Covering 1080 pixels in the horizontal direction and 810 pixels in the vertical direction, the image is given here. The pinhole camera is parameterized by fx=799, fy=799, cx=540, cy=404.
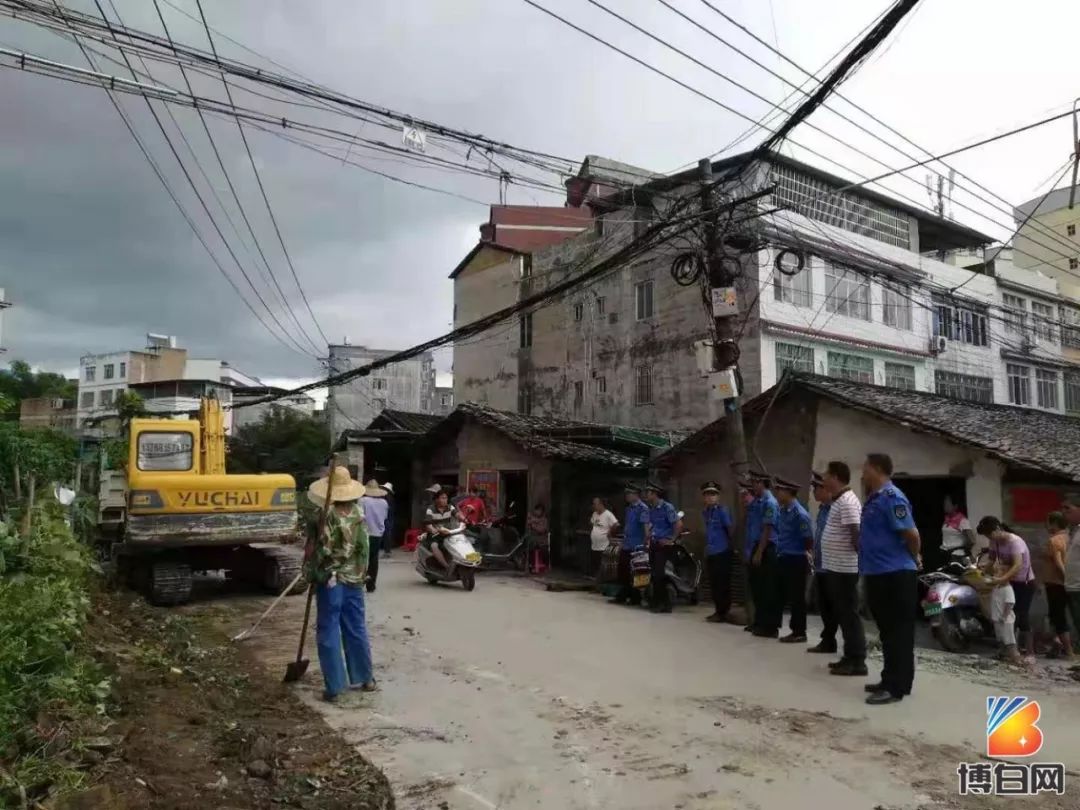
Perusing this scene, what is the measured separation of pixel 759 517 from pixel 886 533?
2.80 m

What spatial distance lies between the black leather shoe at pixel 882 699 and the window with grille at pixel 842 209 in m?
18.6

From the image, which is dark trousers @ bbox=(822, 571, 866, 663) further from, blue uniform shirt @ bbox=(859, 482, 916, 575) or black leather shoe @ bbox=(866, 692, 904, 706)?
black leather shoe @ bbox=(866, 692, 904, 706)

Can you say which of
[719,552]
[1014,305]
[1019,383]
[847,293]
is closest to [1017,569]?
[719,552]

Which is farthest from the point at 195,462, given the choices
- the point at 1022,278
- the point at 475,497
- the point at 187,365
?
the point at 187,365

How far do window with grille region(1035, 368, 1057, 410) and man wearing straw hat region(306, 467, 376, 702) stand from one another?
3105 cm

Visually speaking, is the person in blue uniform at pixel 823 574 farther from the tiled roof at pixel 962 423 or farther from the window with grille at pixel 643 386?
the window with grille at pixel 643 386

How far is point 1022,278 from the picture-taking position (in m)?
30.5

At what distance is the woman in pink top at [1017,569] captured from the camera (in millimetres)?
7363

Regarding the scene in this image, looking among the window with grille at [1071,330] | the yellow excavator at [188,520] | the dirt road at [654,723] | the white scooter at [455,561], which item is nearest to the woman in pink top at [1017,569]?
the dirt road at [654,723]

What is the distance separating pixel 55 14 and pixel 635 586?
8.53 metres

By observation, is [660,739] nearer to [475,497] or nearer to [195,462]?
[195,462]

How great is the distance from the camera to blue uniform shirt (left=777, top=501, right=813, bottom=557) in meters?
7.85

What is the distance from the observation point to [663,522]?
32.4 ft

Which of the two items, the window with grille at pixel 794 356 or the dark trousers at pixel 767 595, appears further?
the window with grille at pixel 794 356
